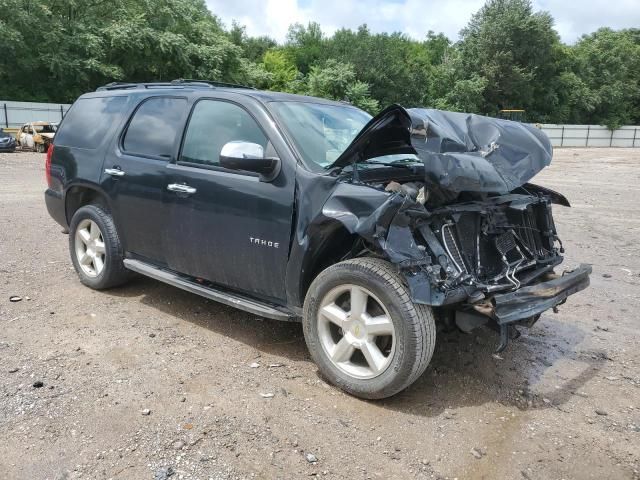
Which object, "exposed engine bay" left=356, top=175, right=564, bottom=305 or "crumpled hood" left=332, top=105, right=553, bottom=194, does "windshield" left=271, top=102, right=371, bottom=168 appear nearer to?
"crumpled hood" left=332, top=105, right=553, bottom=194

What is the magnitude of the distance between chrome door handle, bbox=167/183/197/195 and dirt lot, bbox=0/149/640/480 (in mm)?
1133

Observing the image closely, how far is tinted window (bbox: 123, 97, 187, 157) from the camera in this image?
4.52 metres

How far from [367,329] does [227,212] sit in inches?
52.8

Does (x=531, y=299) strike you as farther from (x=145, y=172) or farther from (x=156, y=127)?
(x=156, y=127)

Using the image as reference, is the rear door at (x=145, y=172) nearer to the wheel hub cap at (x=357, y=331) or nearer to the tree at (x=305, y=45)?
the wheel hub cap at (x=357, y=331)

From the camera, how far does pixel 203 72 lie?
123 ft

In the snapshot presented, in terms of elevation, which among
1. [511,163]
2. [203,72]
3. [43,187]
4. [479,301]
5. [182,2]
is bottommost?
[43,187]

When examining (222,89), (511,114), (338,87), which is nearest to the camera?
(222,89)

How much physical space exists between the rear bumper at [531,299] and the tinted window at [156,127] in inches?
110

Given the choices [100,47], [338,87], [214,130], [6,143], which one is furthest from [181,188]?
[338,87]

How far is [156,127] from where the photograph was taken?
469cm

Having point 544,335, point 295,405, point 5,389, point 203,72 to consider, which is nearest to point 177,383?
point 295,405

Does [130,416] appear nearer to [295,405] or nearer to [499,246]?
[295,405]

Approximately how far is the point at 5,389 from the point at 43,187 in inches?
439
